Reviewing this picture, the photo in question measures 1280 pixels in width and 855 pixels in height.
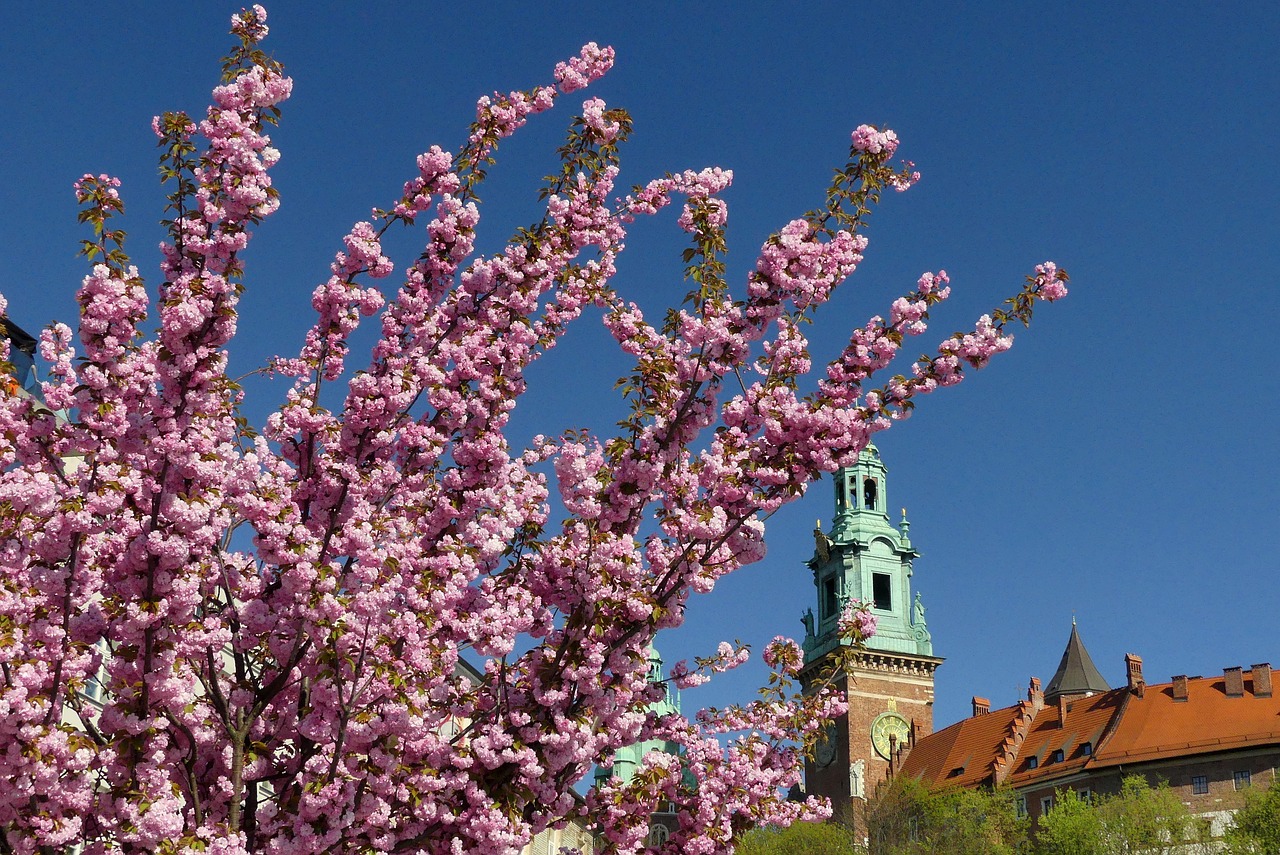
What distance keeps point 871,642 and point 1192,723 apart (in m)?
22.2

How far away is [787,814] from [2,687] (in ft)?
31.1

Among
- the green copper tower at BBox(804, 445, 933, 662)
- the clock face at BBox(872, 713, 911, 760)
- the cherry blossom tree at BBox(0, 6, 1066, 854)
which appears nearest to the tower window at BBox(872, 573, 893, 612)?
the green copper tower at BBox(804, 445, 933, 662)

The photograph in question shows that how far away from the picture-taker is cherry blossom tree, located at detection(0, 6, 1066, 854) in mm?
10289

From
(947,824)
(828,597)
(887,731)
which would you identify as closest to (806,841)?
(947,824)

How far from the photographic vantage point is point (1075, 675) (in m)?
95.2

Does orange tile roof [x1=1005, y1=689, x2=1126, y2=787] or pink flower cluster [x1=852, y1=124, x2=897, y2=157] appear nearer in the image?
pink flower cluster [x1=852, y1=124, x2=897, y2=157]

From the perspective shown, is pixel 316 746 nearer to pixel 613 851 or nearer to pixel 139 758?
pixel 139 758

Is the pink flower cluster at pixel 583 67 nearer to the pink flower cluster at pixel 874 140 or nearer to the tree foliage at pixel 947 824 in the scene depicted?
the pink flower cluster at pixel 874 140

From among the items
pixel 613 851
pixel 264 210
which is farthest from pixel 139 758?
pixel 613 851

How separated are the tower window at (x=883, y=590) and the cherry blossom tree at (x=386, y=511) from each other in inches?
3166

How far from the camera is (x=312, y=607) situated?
10.8 m

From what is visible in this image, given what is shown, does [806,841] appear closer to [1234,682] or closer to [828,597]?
[1234,682]

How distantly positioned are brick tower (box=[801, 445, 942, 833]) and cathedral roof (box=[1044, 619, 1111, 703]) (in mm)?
10549

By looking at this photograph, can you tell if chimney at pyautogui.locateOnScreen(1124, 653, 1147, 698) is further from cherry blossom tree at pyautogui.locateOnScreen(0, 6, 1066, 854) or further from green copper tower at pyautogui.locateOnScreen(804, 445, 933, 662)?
cherry blossom tree at pyautogui.locateOnScreen(0, 6, 1066, 854)
